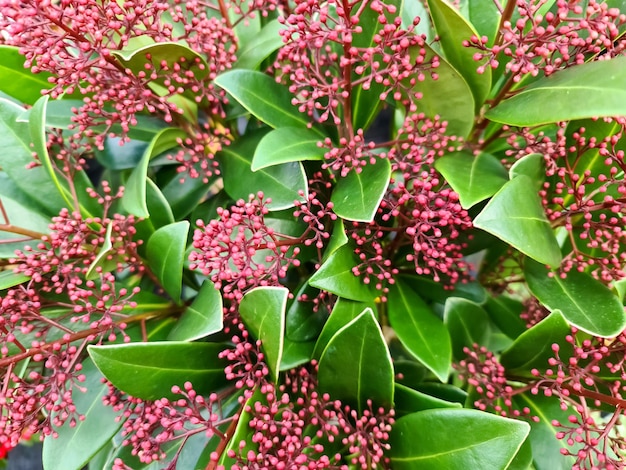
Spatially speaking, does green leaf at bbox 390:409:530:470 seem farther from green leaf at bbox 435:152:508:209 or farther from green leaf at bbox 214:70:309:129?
green leaf at bbox 214:70:309:129

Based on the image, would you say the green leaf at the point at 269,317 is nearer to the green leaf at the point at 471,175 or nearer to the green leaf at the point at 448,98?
the green leaf at the point at 471,175

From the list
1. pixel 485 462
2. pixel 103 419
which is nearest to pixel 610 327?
pixel 485 462

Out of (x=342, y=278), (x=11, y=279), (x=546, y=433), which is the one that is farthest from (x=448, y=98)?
(x=11, y=279)

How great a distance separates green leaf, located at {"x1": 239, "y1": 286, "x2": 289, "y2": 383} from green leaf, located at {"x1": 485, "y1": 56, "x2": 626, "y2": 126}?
1.52ft

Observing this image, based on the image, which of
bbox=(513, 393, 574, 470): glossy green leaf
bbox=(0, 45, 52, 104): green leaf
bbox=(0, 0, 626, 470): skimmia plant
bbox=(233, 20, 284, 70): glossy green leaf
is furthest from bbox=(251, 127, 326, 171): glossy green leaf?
bbox=(513, 393, 574, 470): glossy green leaf

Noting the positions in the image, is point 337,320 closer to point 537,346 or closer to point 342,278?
point 342,278

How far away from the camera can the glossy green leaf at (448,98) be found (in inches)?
32.1

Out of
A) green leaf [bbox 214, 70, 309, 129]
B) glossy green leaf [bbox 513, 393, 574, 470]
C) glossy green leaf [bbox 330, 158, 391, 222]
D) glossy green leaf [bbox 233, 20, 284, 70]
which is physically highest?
glossy green leaf [bbox 233, 20, 284, 70]

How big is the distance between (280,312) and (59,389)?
1.27 feet

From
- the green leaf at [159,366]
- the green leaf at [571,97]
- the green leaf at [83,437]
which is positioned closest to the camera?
the green leaf at [571,97]

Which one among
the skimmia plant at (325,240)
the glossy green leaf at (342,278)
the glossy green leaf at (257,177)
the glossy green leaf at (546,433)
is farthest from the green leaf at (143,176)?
the glossy green leaf at (546,433)

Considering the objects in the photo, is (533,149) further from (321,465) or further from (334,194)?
(321,465)

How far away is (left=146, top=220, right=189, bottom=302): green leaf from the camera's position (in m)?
0.88

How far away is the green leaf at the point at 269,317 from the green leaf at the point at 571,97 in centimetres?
46
